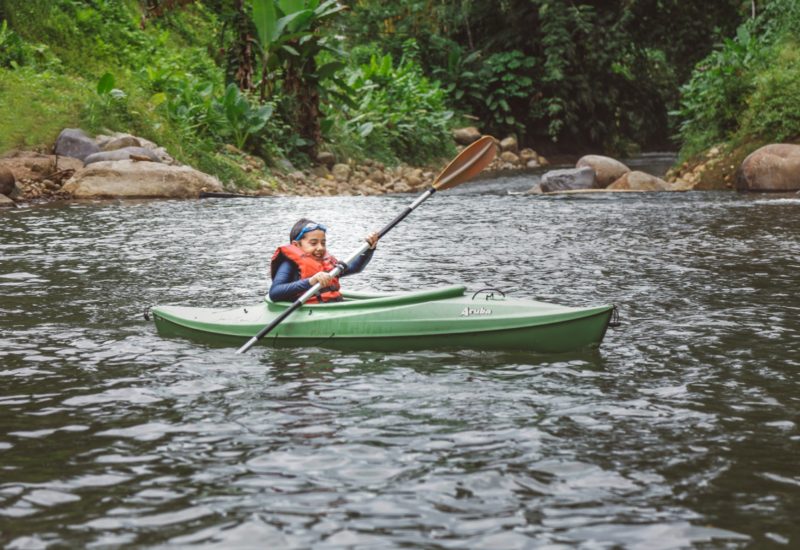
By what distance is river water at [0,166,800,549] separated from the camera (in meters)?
3.38

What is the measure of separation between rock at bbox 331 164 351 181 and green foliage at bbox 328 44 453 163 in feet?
3.31

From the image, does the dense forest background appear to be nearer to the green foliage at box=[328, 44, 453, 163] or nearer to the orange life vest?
the green foliage at box=[328, 44, 453, 163]

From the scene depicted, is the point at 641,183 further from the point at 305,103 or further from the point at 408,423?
the point at 408,423

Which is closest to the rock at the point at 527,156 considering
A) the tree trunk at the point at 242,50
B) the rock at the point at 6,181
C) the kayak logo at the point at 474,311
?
the tree trunk at the point at 242,50

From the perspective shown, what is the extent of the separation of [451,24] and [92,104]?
1419cm

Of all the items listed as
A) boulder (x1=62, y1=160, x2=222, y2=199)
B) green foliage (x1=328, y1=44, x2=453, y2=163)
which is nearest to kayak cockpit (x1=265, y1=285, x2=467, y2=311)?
boulder (x1=62, y1=160, x2=222, y2=199)

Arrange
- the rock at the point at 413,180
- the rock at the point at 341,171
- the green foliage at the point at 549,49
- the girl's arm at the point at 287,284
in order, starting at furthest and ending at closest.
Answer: the green foliage at the point at 549,49, the rock at the point at 413,180, the rock at the point at 341,171, the girl's arm at the point at 287,284

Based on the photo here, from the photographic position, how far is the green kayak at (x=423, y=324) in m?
5.70

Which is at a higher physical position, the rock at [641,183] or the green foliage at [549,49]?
the green foliage at [549,49]

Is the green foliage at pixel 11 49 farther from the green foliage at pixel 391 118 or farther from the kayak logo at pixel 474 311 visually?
the kayak logo at pixel 474 311

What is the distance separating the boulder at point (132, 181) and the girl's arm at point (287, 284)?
9.01m

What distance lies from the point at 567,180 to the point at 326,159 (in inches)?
186

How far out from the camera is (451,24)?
28.5 m

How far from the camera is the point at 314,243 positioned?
6.44 m
